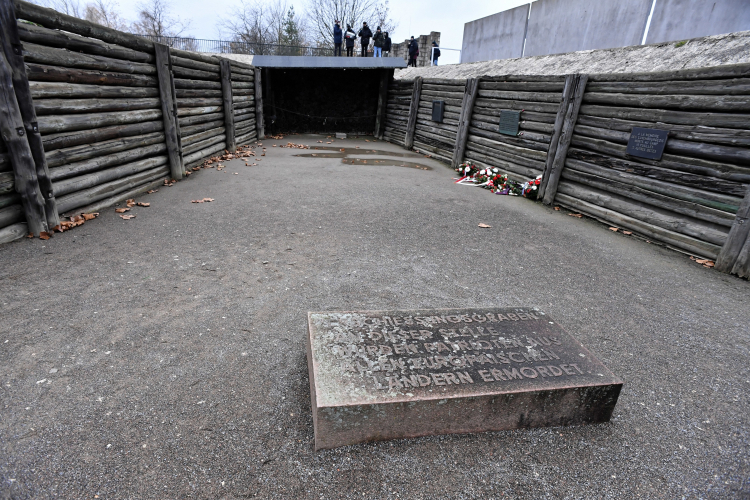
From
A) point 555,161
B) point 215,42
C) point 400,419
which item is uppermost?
point 215,42

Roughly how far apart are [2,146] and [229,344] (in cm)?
359

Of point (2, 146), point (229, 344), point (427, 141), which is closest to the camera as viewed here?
point (229, 344)

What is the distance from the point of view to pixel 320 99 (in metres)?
18.2

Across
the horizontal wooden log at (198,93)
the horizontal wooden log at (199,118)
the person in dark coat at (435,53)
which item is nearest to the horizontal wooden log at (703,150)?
the horizontal wooden log at (199,118)

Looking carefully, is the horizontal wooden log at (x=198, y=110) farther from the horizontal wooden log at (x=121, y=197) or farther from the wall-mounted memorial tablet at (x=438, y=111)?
the wall-mounted memorial tablet at (x=438, y=111)

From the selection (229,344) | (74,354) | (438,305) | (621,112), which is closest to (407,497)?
(229,344)

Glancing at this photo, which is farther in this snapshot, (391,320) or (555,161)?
(555,161)

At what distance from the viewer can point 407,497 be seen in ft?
6.36

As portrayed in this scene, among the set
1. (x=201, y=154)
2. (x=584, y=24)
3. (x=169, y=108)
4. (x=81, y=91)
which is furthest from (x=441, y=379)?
(x=584, y=24)

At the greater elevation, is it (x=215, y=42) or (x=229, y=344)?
(x=215, y=42)

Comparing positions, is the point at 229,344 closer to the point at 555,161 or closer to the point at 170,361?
the point at 170,361

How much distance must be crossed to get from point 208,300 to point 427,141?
11.4m

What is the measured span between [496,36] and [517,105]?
11.4 meters

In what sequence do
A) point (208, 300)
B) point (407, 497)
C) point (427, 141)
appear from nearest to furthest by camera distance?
point (407, 497) < point (208, 300) < point (427, 141)
